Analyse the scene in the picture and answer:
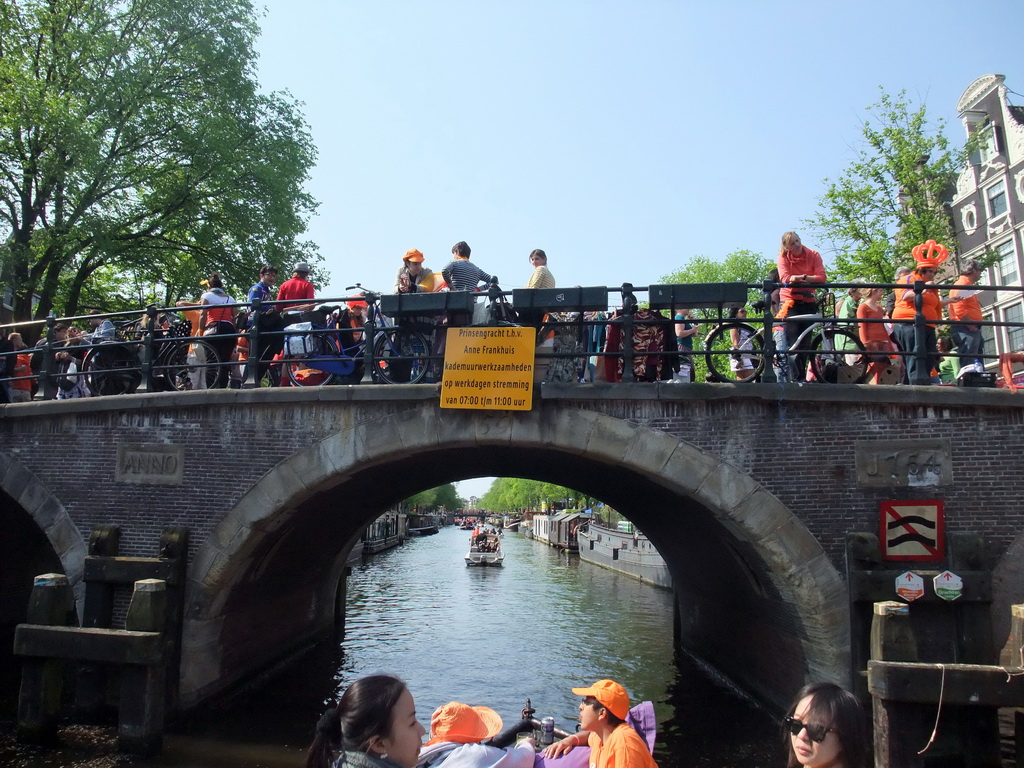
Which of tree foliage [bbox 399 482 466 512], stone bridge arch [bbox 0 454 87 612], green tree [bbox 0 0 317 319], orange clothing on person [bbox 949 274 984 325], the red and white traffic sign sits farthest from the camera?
tree foliage [bbox 399 482 466 512]

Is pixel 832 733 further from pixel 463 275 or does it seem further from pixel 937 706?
pixel 463 275

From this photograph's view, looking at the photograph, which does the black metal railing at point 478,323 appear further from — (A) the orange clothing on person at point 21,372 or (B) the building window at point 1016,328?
(B) the building window at point 1016,328

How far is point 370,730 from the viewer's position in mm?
2670

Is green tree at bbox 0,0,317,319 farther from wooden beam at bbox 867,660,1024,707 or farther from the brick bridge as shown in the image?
wooden beam at bbox 867,660,1024,707

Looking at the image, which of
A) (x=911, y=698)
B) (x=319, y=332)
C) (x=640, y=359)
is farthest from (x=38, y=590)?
(x=911, y=698)

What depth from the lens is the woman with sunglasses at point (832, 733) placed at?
2.53 meters

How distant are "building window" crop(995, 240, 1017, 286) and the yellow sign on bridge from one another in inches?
929

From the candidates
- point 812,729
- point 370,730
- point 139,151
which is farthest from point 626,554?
point 370,730

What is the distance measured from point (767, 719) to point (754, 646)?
901mm

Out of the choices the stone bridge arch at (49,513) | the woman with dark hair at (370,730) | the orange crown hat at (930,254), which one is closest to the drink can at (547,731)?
the woman with dark hair at (370,730)

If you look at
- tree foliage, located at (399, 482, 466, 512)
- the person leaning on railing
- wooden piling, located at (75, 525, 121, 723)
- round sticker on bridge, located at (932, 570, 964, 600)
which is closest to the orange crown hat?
the person leaning on railing

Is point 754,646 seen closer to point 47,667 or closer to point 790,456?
point 790,456

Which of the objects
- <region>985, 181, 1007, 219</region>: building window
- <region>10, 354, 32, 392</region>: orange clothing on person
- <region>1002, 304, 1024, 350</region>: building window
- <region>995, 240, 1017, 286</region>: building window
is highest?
<region>985, 181, 1007, 219</region>: building window

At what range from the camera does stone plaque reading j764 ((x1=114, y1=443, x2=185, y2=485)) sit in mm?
9102
